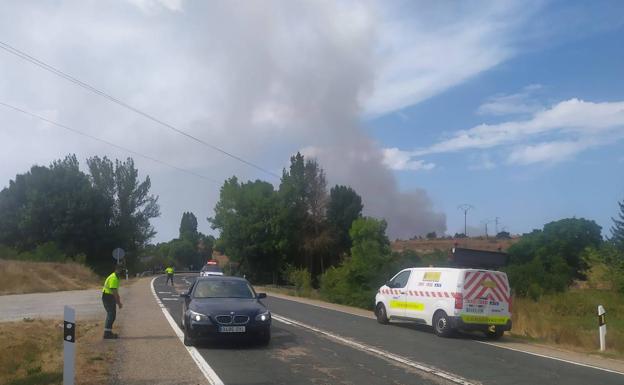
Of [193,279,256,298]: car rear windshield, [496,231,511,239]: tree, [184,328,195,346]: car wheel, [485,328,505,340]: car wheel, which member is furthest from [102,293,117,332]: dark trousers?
[496,231,511,239]: tree

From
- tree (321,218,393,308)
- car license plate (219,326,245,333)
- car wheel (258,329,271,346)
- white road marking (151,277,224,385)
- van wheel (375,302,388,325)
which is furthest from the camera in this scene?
tree (321,218,393,308)

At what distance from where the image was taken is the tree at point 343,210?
72875 mm

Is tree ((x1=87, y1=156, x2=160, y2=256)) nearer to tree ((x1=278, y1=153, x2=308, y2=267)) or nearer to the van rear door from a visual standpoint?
tree ((x1=278, y1=153, x2=308, y2=267))

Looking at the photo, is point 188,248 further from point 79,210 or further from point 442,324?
point 442,324

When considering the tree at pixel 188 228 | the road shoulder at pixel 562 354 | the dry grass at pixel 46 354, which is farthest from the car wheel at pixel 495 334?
the tree at pixel 188 228

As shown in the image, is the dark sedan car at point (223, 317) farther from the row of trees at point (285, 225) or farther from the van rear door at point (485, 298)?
the row of trees at point (285, 225)

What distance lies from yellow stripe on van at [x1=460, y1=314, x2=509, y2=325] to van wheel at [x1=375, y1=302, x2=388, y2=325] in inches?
150

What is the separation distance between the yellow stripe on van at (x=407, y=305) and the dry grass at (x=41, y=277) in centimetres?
2803

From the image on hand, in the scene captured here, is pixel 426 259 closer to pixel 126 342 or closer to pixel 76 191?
pixel 126 342

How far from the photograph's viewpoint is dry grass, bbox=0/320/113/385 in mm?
9906

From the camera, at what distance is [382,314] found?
20.1 meters

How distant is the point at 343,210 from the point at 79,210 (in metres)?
29.4

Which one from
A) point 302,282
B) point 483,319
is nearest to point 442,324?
point 483,319

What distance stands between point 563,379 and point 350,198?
214ft
